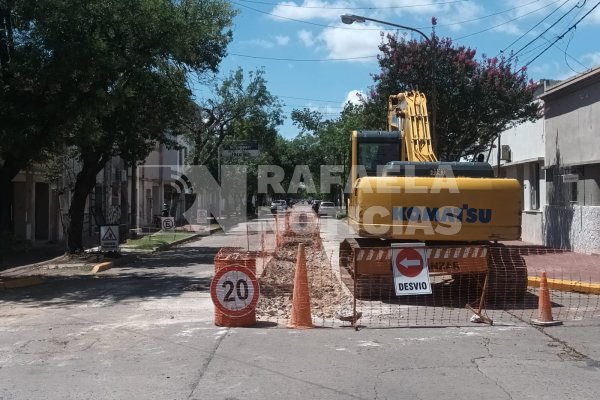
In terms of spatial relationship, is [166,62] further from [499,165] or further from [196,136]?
[196,136]

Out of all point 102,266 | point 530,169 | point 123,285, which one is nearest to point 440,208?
point 123,285

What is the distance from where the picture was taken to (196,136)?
3997cm

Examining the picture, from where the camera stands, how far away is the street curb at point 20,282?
Answer: 13.4 m

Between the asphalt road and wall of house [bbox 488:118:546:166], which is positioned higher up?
wall of house [bbox 488:118:546:166]

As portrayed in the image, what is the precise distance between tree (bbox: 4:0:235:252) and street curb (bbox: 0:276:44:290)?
3.37 metres

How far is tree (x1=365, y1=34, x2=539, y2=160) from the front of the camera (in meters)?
21.8

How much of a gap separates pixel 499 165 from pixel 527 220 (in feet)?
12.9

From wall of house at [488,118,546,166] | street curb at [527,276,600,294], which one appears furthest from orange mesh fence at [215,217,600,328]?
wall of house at [488,118,546,166]

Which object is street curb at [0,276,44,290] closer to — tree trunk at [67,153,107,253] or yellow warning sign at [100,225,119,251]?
yellow warning sign at [100,225,119,251]

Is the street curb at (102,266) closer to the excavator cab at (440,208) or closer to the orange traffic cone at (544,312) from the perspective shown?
the excavator cab at (440,208)

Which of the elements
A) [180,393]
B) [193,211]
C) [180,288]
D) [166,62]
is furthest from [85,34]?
[193,211]

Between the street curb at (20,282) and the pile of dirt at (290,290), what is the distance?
198 inches

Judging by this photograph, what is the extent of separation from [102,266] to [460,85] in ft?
43.2

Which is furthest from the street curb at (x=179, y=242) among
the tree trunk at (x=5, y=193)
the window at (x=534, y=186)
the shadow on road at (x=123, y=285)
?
the window at (x=534, y=186)
